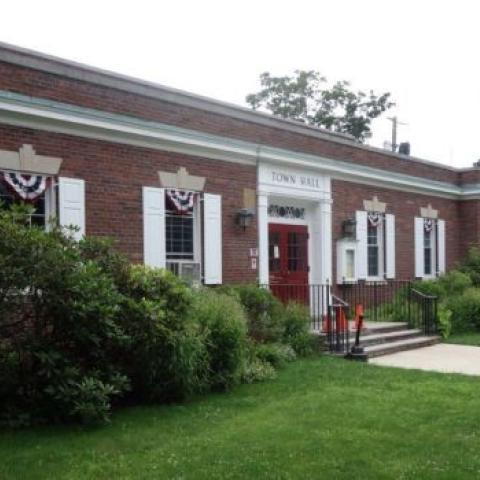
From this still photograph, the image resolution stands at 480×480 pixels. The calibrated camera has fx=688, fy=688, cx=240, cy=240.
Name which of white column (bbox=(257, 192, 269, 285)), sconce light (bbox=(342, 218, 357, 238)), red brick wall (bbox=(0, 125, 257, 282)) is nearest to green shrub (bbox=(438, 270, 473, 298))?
sconce light (bbox=(342, 218, 357, 238))

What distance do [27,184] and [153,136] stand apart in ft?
8.27

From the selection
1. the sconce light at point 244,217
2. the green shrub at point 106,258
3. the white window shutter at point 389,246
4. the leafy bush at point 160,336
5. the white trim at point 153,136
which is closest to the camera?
the leafy bush at point 160,336

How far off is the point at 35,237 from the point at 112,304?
1.04 meters

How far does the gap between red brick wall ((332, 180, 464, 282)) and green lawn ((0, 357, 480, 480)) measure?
310 inches

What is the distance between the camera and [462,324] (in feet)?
51.4

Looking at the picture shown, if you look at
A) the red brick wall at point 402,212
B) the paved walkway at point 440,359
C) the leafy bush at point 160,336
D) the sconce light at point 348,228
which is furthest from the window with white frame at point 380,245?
the leafy bush at point 160,336

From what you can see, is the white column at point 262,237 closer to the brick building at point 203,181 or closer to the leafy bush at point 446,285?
the brick building at point 203,181

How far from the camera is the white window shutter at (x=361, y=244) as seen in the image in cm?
1645

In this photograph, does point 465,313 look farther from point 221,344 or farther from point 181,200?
point 221,344

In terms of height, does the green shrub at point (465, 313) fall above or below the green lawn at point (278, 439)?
above

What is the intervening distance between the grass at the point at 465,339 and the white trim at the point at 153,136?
434 centimetres

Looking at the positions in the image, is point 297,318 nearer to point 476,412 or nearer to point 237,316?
point 237,316

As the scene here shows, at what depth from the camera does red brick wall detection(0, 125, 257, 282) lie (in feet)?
34.2

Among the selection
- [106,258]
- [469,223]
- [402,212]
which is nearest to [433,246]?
[469,223]
